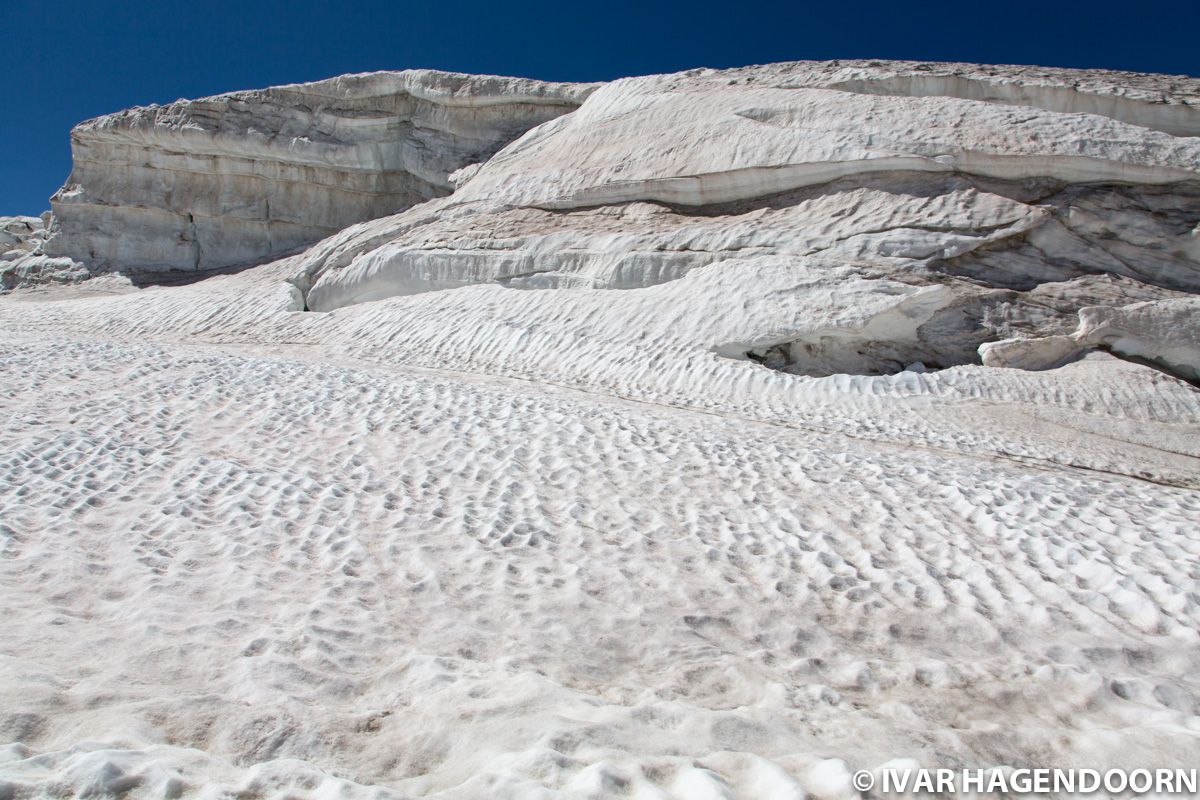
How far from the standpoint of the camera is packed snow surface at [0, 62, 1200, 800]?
2.84 metres

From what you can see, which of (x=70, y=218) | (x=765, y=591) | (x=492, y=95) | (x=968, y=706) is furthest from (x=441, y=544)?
(x=70, y=218)

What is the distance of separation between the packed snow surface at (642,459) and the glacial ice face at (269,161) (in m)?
0.21

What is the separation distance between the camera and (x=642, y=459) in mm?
6770

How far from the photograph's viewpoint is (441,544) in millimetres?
4801

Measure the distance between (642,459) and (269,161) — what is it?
18548mm
